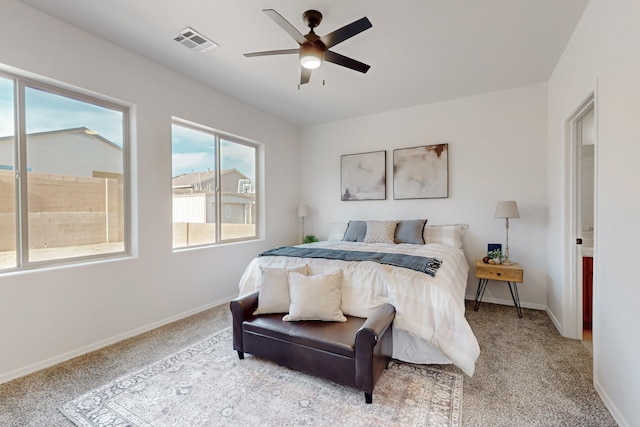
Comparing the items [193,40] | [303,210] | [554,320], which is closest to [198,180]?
[193,40]

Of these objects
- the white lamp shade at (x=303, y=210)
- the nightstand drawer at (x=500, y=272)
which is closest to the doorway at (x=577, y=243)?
the nightstand drawer at (x=500, y=272)

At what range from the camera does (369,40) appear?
2646 mm

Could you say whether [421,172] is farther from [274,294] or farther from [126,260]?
[126,260]

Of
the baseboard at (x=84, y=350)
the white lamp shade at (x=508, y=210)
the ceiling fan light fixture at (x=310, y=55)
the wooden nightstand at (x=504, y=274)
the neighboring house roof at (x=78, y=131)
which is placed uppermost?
the ceiling fan light fixture at (x=310, y=55)

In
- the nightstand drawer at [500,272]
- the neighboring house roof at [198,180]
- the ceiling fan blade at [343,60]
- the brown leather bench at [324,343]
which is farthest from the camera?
the neighboring house roof at [198,180]

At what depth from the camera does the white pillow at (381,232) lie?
3859 mm

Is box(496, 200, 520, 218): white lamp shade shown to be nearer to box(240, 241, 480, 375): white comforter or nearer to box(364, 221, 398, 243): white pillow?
box(364, 221, 398, 243): white pillow

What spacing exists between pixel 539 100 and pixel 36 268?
5517 mm

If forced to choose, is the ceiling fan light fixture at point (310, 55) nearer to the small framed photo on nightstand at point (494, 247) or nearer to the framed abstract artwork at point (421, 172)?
the framed abstract artwork at point (421, 172)

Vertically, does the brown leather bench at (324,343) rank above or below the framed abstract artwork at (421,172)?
below

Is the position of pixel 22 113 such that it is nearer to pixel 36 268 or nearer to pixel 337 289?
pixel 36 268

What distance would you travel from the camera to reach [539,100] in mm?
3566

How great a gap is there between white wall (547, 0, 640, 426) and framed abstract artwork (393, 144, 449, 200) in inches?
74.1

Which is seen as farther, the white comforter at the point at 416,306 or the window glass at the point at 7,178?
the window glass at the point at 7,178
